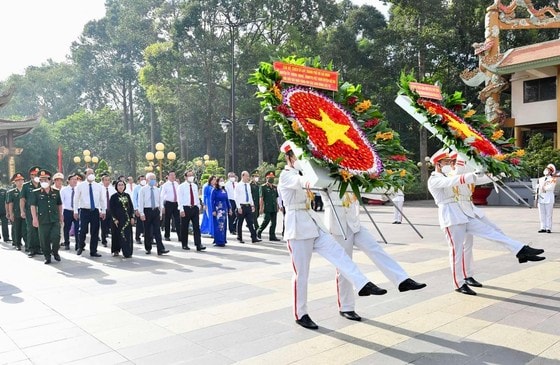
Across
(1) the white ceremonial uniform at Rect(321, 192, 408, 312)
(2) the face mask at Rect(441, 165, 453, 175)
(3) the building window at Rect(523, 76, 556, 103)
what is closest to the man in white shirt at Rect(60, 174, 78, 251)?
(1) the white ceremonial uniform at Rect(321, 192, 408, 312)

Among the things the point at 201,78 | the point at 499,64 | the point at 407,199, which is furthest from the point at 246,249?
the point at 201,78

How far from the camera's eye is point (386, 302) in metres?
5.62

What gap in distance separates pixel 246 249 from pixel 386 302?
543 centimetres

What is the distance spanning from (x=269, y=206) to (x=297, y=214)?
7.44m

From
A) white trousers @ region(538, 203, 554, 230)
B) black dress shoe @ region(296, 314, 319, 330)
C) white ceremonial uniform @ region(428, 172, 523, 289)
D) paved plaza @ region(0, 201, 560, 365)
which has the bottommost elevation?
paved plaza @ region(0, 201, 560, 365)

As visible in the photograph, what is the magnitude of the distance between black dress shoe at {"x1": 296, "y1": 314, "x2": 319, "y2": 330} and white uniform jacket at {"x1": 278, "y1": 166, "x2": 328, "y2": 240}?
799 mm

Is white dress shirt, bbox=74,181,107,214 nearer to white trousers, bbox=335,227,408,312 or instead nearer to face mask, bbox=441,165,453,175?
white trousers, bbox=335,227,408,312

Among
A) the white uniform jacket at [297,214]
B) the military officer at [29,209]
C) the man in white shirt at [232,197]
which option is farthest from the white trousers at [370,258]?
the man in white shirt at [232,197]

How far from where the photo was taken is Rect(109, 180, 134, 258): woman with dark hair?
9.86m

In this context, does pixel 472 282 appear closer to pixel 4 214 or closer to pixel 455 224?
pixel 455 224

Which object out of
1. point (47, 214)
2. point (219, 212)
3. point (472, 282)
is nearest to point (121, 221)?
point (47, 214)

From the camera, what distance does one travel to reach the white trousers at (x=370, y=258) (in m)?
4.44

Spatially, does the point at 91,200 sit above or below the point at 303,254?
above

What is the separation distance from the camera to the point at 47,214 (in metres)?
9.34
